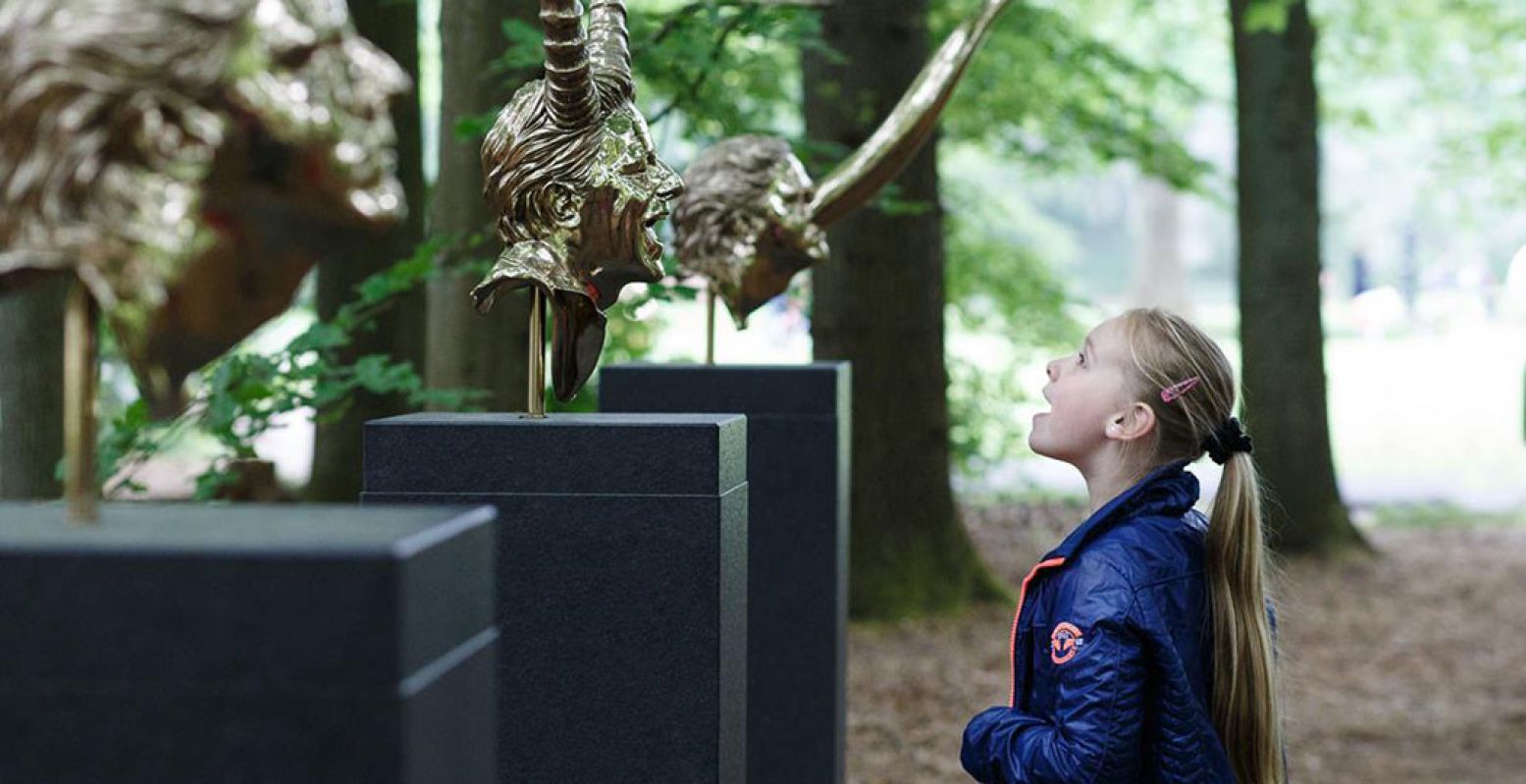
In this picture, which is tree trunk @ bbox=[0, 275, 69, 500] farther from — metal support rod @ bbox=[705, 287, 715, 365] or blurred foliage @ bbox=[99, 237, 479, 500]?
metal support rod @ bbox=[705, 287, 715, 365]

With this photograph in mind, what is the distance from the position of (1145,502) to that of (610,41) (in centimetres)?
124

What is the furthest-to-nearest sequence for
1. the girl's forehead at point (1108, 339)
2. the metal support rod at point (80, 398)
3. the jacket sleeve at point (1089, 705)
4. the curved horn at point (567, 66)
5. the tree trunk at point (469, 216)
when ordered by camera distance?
the tree trunk at point (469, 216) < the girl's forehead at point (1108, 339) < the curved horn at point (567, 66) < the jacket sleeve at point (1089, 705) < the metal support rod at point (80, 398)

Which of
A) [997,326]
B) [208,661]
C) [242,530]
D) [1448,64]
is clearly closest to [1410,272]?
[1448,64]

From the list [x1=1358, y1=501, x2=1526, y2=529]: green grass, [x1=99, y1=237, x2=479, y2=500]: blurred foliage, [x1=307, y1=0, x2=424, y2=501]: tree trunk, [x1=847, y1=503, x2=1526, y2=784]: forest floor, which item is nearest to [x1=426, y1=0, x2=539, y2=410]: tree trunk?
[x1=99, y1=237, x2=479, y2=500]: blurred foliage

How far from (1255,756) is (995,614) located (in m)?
6.01

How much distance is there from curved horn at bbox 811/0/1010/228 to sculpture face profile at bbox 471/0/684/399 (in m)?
1.55

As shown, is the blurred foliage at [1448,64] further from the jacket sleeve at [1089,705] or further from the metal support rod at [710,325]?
the jacket sleeve at [1089,705]

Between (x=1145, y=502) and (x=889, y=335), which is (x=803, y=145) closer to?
(x=889, y=335)

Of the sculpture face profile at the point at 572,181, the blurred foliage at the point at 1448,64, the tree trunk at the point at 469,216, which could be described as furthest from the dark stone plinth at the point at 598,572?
the blurred foliage at the point at 1448,64

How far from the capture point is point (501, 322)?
5664 millimetres

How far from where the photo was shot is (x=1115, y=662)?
2691 millimetres

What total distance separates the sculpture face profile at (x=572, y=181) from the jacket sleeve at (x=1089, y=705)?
1004mm

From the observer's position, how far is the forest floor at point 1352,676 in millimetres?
6840

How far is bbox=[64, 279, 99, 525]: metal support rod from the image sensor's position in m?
1.83
